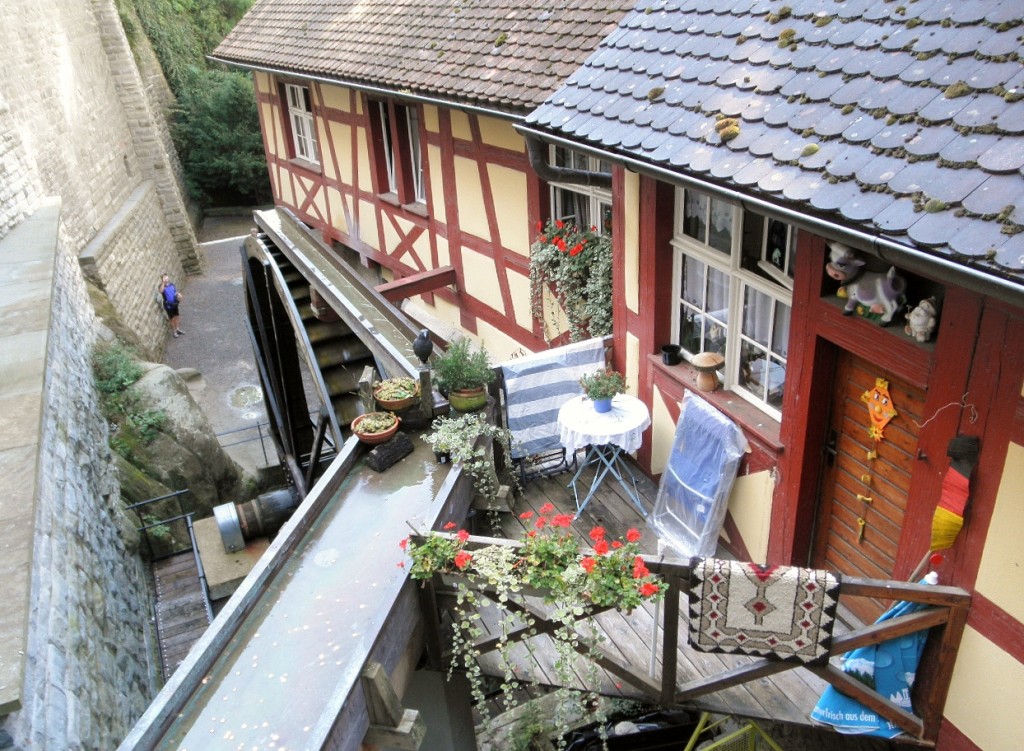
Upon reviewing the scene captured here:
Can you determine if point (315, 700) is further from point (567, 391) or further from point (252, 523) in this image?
point (252, 523)

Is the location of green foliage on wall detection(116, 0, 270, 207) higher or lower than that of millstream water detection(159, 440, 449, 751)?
lower

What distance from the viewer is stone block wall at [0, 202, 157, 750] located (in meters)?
3.35

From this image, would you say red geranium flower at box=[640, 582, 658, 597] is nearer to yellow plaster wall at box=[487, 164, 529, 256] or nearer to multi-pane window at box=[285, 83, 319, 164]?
yellow plaster wall at box=[487, 164, 529, 256]

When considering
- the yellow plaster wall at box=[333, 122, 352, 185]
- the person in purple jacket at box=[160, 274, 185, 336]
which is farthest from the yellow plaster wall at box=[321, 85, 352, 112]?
the person in purple jacket at box=[160, 274, 185, 336]

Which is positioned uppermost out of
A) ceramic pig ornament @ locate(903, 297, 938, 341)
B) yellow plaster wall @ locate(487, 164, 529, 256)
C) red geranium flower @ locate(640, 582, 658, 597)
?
ceramic pig ornament @ locate(903, 297, 938, 341)

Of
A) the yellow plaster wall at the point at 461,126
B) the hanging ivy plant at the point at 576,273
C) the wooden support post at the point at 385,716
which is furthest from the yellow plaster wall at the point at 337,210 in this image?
the wooden support post at the point at 385,716

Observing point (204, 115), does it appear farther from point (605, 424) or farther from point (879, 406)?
point (879, 406)

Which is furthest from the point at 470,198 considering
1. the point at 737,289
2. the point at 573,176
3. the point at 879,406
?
the point at 879,406

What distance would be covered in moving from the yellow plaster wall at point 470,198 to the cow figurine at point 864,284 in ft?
14.0

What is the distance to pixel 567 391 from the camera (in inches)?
213

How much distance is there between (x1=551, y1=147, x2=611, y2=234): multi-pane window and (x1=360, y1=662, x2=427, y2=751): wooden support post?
366 centimetres

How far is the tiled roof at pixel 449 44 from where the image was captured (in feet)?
18.6

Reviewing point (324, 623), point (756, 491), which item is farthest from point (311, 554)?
point (756, 491)

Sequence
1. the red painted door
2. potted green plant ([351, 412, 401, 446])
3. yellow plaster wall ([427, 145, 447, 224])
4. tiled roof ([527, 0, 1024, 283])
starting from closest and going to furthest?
tiled roof ([527, 0, 1024, 283])
the red painted door
potted green plant ([351, 412, 401, 446])
yellow plaster wall ([427, 145, 447, 224])
